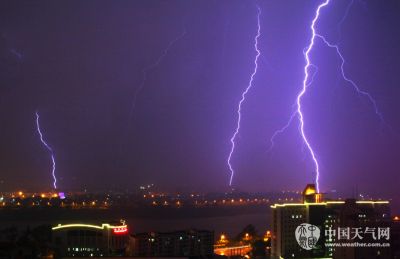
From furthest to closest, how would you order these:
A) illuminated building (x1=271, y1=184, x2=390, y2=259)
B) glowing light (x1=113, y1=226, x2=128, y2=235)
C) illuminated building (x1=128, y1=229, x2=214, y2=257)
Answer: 1. glowing light (x1=113, y1=226, x2=128, y2=235)
2. illuminated building (x1=128, y1=229, x2=214, y2=257)
3. illuminated building (x1=271, y1=184, x2=390, y2=259)

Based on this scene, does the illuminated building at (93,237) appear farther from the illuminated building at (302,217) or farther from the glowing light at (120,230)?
the illuminated building at (302,217)

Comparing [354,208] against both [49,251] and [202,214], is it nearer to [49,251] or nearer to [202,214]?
[49,251]

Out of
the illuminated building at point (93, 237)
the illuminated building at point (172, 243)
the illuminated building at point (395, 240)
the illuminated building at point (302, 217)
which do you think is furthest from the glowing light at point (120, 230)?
the illuminated building at point (395, 240)

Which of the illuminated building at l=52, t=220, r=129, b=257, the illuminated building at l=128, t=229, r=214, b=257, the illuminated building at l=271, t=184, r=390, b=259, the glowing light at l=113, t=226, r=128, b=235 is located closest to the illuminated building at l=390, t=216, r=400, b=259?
the illuminated building at l=271, t=184, r=390, b=259

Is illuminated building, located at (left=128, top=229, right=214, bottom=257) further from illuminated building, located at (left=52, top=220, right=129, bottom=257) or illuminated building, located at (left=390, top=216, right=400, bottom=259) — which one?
illuminated building, located at (left=390, top=216, right=400, bottom=259)

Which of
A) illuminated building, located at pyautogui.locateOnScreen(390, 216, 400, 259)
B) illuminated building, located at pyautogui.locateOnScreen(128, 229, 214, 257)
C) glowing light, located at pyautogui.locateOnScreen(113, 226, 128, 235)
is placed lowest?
illuminated building, located at pyautogui.locateOnScreen(128, 229, 214, 257)

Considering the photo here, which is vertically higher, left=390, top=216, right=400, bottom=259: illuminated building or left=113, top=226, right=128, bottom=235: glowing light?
left=390, top=216, right=400, bottom=259: illuminated building
